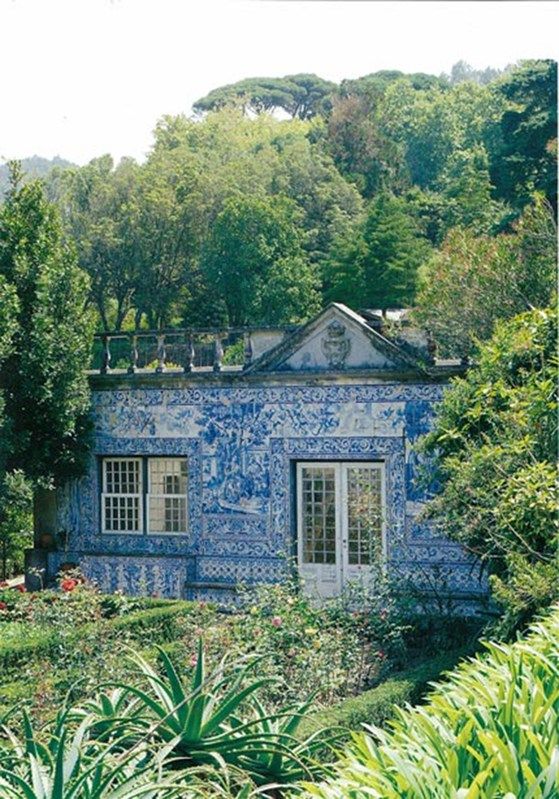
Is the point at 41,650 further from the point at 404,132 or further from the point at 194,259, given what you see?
the point at 404,132

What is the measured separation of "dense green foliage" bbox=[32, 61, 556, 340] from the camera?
8.02 metres

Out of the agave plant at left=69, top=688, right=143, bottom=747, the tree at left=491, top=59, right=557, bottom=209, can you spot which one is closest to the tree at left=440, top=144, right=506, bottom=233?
the tree at left=491, top=59, right=557, bottom=209

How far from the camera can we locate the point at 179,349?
423 inches

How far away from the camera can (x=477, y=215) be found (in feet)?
37.1

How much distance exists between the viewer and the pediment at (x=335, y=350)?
1217 centimetres

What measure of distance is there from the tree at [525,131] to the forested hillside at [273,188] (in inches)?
1.4

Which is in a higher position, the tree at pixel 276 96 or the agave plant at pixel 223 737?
the tree at pixel 276 96

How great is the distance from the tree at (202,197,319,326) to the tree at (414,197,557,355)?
4108 mm

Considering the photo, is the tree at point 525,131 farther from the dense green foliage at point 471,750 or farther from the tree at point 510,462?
the dense green foliage at point 471,750

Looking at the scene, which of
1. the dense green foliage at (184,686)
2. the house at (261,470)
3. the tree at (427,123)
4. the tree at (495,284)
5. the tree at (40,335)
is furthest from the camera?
the tree at (495,284)

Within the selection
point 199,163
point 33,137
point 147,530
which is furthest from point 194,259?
point 147,530

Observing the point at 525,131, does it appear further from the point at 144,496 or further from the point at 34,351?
the point at 144,496

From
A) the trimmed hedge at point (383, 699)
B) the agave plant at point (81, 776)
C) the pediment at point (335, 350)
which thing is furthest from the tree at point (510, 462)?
the agave plant at point (81, 776)

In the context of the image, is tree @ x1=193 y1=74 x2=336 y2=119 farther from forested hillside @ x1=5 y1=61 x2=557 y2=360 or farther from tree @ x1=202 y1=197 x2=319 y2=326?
tree @ x1=202 y1=197 x2=319 y2=326
